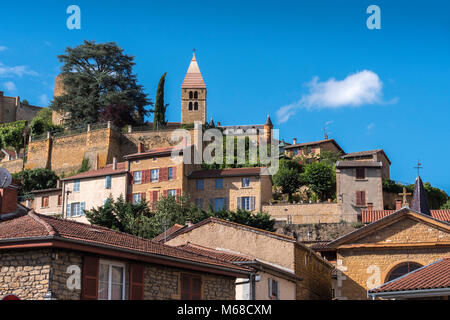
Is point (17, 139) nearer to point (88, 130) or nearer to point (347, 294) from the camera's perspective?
point (88, 130)

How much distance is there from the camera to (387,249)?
91.5 feet

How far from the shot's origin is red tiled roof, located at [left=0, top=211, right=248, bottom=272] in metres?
15.1

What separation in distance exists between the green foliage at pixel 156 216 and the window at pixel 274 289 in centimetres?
2195

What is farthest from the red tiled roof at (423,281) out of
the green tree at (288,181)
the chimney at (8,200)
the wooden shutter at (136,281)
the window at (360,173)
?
the green tree at (288,181)

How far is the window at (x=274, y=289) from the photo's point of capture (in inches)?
898

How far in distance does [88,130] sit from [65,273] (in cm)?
5791

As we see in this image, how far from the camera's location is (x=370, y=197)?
187 ft

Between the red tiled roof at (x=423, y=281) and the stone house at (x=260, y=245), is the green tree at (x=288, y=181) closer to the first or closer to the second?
the stone house at (x=260, y=245)

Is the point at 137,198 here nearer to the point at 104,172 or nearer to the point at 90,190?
the point at 90,190

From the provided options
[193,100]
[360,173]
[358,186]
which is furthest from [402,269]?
[193,100]

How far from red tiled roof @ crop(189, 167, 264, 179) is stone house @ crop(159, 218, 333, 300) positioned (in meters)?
30.8

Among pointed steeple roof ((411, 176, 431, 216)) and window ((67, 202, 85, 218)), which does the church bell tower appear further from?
pointed steeple roof ((411, 176, 431, 216))

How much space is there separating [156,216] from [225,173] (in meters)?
10.2
